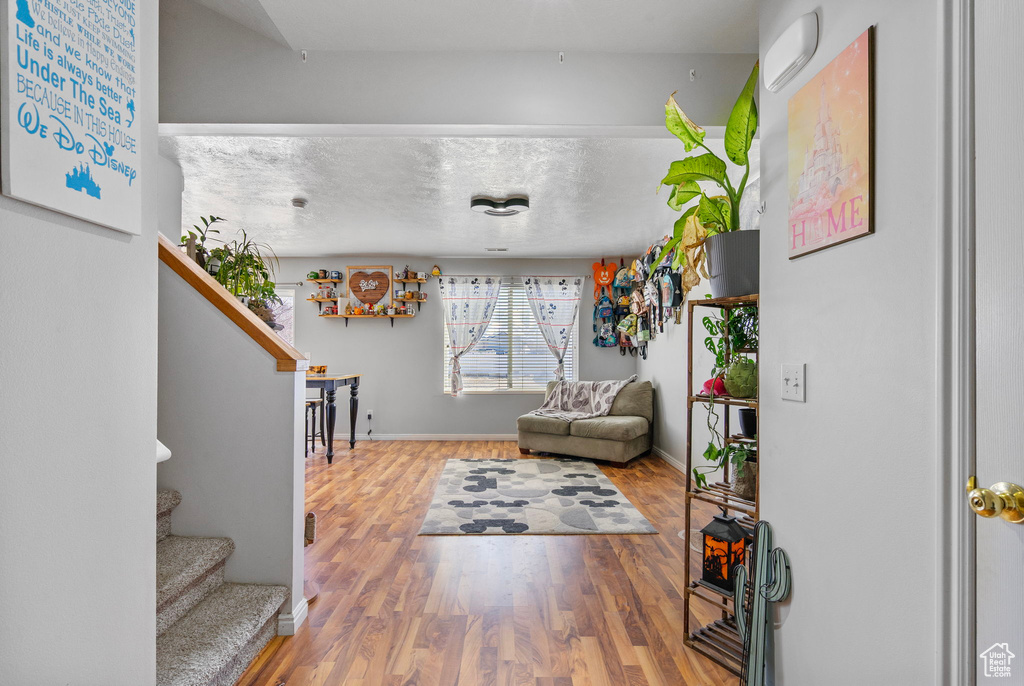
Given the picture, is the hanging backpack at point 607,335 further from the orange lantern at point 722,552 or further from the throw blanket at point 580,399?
the orange lantern at point 722,552

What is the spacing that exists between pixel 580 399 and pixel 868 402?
4652 mm

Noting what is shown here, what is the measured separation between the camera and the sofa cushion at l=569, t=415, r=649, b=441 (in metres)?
5.03

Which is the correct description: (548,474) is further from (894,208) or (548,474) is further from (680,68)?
(894,208)

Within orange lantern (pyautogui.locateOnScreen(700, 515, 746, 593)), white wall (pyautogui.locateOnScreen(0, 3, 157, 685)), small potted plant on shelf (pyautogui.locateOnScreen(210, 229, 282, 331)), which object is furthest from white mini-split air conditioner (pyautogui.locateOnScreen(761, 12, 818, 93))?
small potted plant on shelf (pyautogui.locateOnScreen(210, 229, 282, 331))

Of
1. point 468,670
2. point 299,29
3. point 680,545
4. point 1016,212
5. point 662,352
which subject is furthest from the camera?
point 662,352

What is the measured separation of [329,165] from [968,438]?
3356 millimetres

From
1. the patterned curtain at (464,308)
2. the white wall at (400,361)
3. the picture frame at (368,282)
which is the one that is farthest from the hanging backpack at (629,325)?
the picture frame at (368,282)

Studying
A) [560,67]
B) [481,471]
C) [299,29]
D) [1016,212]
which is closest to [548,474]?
[481,471]

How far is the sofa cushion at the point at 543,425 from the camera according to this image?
5379mm

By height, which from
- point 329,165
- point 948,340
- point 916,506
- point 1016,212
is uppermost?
point 329,165

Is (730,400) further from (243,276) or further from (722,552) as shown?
(243,276)

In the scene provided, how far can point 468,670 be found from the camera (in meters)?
1.82

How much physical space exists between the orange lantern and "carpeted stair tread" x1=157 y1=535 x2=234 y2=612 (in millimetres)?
1860

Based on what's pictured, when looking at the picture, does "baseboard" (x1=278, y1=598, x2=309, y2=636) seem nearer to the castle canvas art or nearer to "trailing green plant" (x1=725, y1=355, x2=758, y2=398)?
"trailing green plant" (x1=725, y1=355, x2=758, y2=398)
